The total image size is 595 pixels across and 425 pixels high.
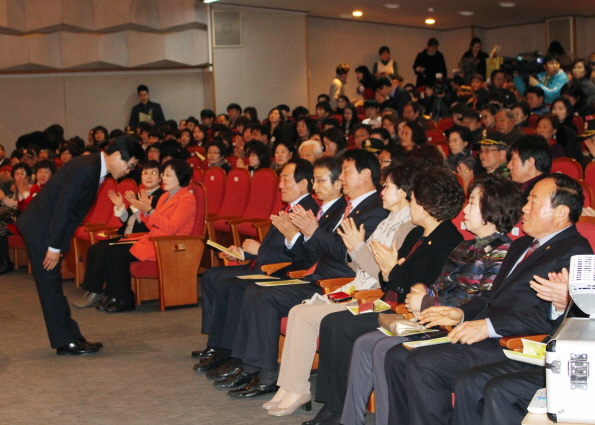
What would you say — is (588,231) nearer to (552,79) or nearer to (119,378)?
(119,378)

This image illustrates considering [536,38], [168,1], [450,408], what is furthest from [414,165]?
[536,38]

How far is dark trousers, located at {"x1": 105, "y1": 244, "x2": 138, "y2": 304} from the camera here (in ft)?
18.1

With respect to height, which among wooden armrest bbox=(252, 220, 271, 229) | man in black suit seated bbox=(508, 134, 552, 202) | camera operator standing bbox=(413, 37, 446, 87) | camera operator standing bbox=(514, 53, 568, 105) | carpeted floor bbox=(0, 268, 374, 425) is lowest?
carpeted floor bbox=(0, 268, 374, 425)

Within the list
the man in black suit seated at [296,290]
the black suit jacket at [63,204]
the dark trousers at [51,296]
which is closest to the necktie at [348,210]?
the man in black suit seated at [296,290]

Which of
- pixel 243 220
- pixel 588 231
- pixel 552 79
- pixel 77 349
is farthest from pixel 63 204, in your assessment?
pixel 552 79

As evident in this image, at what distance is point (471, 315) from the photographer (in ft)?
8.87

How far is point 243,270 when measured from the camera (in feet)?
14.1

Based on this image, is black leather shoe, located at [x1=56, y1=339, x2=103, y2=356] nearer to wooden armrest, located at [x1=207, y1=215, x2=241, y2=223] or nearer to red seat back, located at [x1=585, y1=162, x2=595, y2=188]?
wooden armrest, located at [x1=207, y1=215, x2=241, y2=223]

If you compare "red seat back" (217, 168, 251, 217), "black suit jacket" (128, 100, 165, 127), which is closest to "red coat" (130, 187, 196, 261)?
"red seat back" (217, 168, 251, 217)

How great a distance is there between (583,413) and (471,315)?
0.99 m

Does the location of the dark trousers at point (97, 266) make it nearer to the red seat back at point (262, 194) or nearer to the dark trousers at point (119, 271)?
the dark trousers at point (119, 271)

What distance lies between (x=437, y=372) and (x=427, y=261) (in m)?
0.62

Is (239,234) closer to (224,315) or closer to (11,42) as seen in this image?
(224,315)

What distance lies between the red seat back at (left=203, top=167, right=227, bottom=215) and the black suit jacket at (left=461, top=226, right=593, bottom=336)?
4.27 meters
